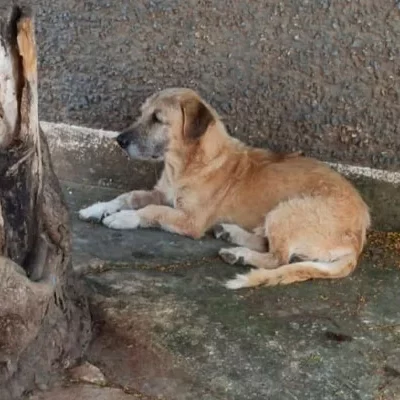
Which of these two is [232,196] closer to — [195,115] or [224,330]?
[195,115]

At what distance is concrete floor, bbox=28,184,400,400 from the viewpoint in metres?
3.81

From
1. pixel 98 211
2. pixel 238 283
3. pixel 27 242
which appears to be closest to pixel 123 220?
pixel 98 211

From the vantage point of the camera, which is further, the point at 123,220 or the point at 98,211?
the point at 98,211

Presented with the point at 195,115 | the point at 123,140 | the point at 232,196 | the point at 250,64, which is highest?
the point at 250,64

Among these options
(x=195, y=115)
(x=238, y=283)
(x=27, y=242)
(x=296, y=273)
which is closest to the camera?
(x=27, y=242)

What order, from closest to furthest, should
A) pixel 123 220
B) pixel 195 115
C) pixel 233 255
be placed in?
1. pixel 233 255
2. pixel 195 115
3. pixel 123 220

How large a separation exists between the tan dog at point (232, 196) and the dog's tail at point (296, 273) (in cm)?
8

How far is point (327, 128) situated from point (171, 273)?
5.49 ft

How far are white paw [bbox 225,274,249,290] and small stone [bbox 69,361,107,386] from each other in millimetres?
1141

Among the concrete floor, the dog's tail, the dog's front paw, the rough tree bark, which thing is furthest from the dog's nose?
the rough tree bark

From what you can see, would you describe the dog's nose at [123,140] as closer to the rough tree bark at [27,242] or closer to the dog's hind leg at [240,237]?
the dog's hind leg at [240,237]

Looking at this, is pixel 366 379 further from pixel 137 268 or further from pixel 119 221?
pixel 119 221

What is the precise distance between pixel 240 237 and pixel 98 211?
1.00 metres

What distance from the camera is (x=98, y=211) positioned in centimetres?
Result: 571
